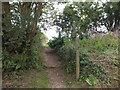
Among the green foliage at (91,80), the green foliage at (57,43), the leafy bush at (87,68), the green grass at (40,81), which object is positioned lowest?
the green grass at (40,81)

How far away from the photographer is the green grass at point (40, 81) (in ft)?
20.8

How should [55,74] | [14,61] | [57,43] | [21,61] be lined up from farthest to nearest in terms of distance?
[57,43]
[55,74]
[21,61]
[14,61]

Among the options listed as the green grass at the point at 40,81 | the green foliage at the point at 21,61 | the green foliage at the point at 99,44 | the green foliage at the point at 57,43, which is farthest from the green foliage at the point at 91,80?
the green foliage at the point at 57,43

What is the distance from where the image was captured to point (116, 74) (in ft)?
21.7

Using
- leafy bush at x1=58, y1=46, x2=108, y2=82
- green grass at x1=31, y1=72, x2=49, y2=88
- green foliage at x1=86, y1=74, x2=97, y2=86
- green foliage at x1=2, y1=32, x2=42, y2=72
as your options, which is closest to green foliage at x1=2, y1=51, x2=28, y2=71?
green foliage at x1=2, y1=32, x2=42, y2=72

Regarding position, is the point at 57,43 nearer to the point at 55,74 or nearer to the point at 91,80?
the point at 55,74

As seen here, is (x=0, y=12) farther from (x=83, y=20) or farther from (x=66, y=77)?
(x=83, y=20)

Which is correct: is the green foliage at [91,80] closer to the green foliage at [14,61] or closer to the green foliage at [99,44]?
the green foliage at [99,44]

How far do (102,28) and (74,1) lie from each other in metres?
3.27

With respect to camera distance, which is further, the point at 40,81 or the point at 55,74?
the point at 55,74

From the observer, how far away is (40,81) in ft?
21.9

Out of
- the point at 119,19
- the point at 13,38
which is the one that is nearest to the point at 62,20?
the point at 119,19

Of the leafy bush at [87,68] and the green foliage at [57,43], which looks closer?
the leafy bush at [87,68]

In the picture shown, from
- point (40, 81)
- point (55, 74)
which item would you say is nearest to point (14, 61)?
point (40, 81)
